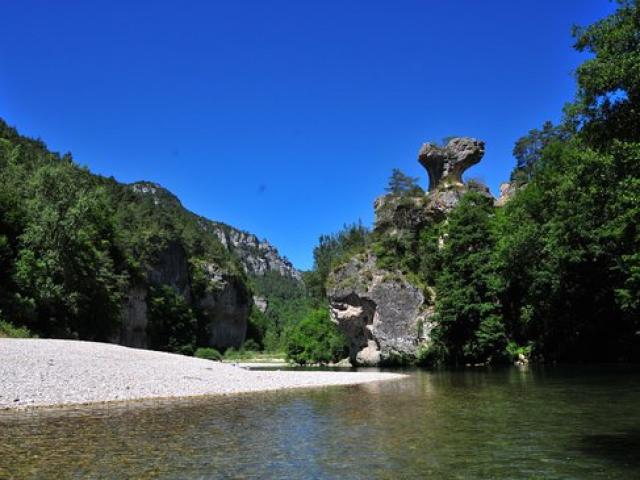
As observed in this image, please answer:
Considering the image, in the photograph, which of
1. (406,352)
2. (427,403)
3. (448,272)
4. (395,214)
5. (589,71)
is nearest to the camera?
(589,71)

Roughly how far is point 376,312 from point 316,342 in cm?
2103

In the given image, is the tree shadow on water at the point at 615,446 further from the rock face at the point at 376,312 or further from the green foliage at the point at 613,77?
the rock face at the point at 376,312

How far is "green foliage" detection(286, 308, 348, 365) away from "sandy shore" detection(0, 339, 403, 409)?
42682 mm

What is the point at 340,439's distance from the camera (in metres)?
11.6

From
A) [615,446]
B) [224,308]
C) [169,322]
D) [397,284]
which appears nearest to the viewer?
[615,446]

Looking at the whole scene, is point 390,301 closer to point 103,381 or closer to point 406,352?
point 406,352

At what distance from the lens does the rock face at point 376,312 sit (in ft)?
181

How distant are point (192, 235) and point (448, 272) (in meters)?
82.6

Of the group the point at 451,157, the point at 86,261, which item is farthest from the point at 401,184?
the point at 86,261

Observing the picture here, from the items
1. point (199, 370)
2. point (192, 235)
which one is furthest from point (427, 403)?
point (192, 235)

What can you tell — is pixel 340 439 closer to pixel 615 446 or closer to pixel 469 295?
pixel 615 446

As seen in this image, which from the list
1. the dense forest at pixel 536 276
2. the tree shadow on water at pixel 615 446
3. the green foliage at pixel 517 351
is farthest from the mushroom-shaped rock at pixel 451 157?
the tree shadow on water at pixel 615 446

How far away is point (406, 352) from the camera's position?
54438mm

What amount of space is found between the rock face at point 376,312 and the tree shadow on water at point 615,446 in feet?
136
